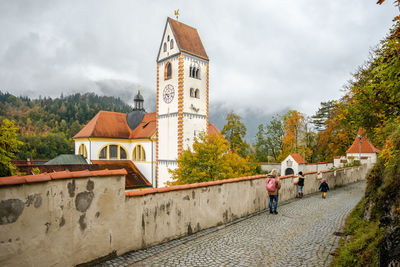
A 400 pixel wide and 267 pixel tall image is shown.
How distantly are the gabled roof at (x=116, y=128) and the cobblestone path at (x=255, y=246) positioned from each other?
2266 centimetres

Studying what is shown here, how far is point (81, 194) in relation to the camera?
4.96 m

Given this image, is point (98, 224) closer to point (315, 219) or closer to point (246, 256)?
point (246, 256)

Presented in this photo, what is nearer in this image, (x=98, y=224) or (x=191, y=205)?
(x=98, y=224)

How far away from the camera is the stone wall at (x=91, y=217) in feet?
13.4

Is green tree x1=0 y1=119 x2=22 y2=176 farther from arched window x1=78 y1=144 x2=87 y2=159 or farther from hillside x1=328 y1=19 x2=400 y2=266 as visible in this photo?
arched window x1=78 y1=144 x2=87 y2=159

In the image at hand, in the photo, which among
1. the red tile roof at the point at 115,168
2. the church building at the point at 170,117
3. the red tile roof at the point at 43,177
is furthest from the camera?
the church building at the point at 170,117

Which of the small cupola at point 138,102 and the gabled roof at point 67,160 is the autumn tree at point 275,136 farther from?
the gabled roof at point 67,160

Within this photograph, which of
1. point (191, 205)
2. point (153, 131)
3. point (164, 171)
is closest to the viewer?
point (191, 205)

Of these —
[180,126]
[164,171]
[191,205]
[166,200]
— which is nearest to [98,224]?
[166,200]

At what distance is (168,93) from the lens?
90.3ft

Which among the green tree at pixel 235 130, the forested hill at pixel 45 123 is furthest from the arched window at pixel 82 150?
the forested hill at pixel 45 123

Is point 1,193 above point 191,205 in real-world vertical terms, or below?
above

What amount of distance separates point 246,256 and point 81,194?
3.76 m

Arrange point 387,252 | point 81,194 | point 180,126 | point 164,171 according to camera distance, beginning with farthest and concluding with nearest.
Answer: point 164,171
point 180,126
point 81,194
point 387,252
